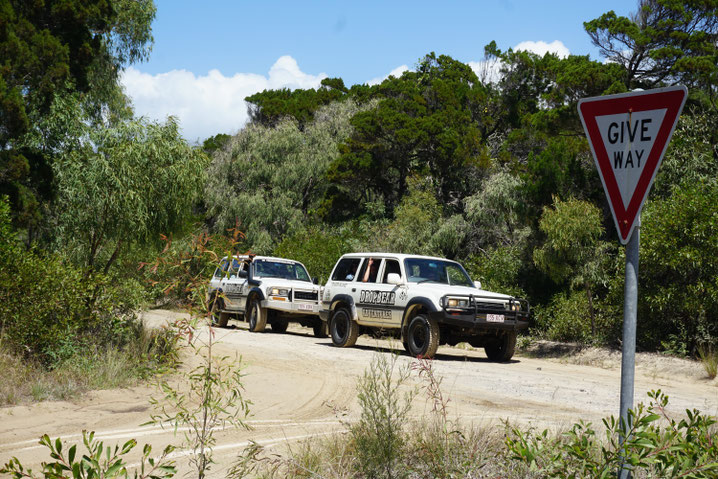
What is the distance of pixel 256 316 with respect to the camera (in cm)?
2011

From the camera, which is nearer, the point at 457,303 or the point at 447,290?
the point at 457,303

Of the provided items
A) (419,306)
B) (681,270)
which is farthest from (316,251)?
(681,270)

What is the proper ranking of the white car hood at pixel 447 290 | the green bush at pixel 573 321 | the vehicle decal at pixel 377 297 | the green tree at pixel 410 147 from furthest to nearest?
the green tree at pixel 410 147 → the green bush at pixel 573 321 → the vehicle decal at pixel 377 297 → the white car hood at pixel 447 290

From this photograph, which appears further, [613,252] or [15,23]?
[613,252]

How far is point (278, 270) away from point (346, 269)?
4.90 m

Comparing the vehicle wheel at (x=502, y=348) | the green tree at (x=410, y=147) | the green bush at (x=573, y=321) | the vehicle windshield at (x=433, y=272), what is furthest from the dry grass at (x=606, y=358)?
the green tree at (x=410, y=147)

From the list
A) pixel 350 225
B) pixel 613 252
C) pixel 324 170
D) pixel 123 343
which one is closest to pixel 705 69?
pixel 613 252

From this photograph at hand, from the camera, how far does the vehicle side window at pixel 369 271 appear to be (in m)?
16.0

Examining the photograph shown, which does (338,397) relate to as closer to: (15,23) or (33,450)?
(33,450)

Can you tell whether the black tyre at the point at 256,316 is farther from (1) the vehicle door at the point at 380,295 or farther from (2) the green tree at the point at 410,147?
(2) the green tree at the point at 410,147

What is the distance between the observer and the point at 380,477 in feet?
16.2

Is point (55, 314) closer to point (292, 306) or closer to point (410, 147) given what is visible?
point (292, 306)

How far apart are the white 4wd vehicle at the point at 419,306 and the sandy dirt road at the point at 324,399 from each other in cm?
51

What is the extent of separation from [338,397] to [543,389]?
3144 mm
